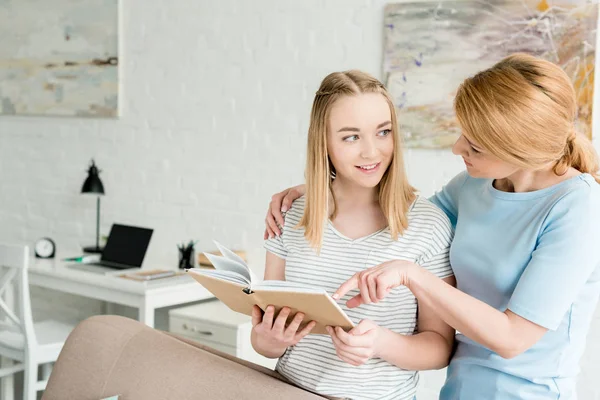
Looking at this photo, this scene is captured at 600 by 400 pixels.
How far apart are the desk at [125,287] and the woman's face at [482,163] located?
6.32 feet

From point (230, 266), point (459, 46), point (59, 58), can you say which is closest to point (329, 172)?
point (230, 266)

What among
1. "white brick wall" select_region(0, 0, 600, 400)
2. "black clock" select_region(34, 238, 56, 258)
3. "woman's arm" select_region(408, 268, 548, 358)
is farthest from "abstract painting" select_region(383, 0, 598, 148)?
"black clock" select_region(34, 238, 56, 258)

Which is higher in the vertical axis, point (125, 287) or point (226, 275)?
point (226, 275)

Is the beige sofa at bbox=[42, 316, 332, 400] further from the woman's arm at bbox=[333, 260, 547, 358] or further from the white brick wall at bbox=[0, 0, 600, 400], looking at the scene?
the white brick wall at bbox=[0, 0, 600, 400]

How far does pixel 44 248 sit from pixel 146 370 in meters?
2.20

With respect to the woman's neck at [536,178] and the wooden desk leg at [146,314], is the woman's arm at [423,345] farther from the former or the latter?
the wooden desk leg at [146,314]

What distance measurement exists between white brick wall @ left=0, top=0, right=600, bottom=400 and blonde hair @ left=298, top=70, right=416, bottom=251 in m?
1.28

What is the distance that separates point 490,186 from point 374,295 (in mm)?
412

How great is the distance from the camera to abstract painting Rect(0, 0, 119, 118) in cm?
404

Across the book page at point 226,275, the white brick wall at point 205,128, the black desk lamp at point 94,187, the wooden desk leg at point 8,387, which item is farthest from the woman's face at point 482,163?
the black desk lamp at point 94,187

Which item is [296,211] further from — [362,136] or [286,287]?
[286,287]

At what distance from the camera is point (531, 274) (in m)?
1.43

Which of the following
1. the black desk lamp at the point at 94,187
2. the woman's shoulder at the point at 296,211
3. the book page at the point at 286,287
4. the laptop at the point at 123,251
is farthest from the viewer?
the black desk lamp at the point at 94,187

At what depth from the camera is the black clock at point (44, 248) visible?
3.80m
